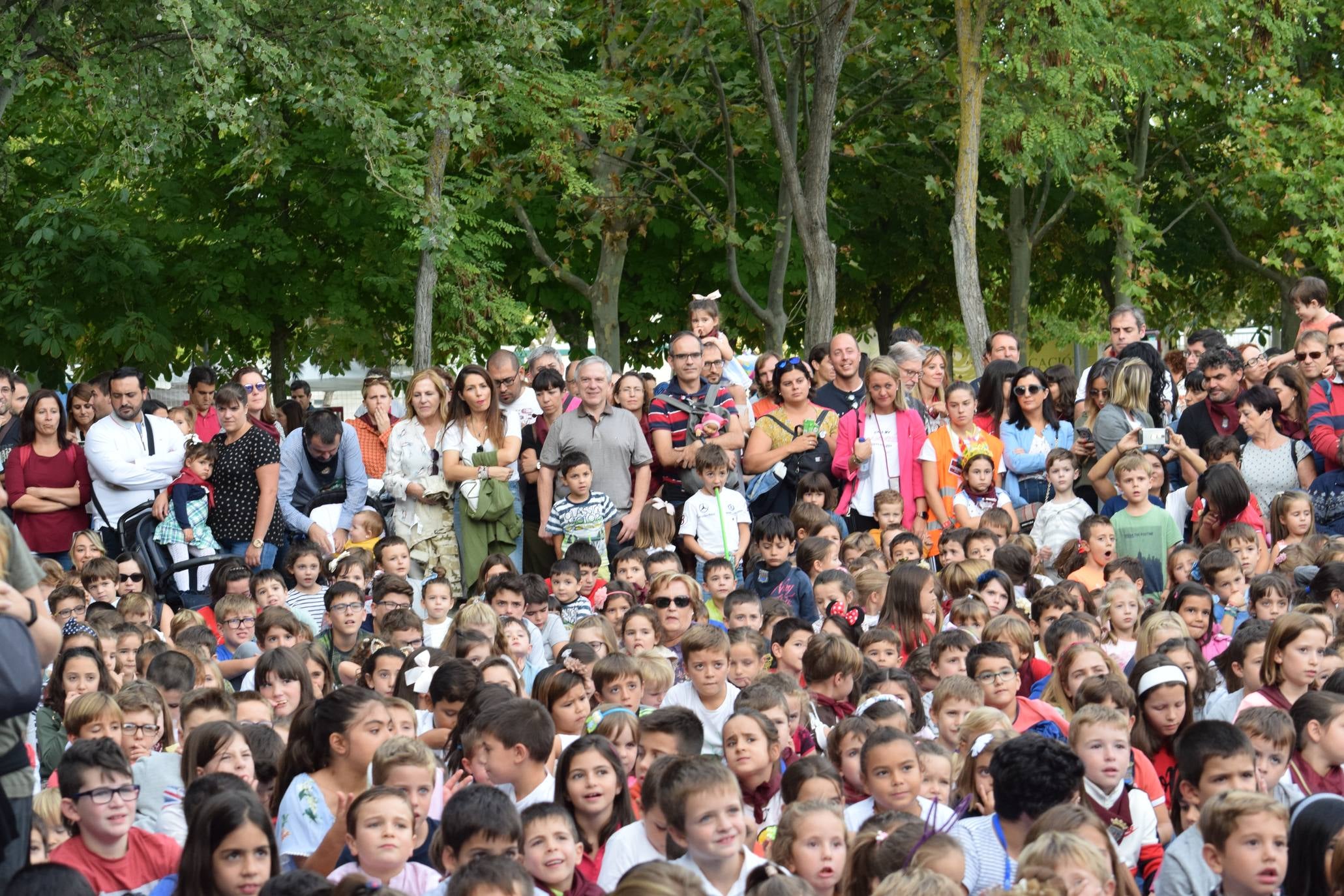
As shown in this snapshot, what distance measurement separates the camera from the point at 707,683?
7.65 m

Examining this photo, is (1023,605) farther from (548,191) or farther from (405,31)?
(548,191)

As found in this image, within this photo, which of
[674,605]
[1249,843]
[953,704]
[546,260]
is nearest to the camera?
[1249,843]

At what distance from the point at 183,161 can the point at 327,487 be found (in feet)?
29.6

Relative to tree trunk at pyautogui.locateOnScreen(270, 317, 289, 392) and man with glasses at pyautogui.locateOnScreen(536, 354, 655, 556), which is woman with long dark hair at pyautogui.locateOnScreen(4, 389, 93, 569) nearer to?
man with glasses at pyautogui.locateOnScreen(536, 354, 655, 556)

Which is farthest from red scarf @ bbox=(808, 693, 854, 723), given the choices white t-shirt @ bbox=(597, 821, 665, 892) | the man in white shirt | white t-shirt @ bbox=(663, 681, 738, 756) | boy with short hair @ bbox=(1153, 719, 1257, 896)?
the man in white shirt

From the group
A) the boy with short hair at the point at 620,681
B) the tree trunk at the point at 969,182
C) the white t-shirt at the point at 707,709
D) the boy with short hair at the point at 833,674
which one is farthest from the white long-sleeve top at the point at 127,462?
the tree trunk at the point at 969,182

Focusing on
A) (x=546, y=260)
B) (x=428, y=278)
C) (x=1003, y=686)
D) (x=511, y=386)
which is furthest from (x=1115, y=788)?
(x=546, y=260)

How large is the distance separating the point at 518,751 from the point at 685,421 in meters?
5.47

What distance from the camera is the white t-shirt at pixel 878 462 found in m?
11.3

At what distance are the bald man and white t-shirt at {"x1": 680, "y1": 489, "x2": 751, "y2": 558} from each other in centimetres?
121

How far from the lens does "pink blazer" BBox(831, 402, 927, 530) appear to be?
1130 centimetres

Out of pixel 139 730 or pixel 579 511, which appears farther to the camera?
pixel 579 511

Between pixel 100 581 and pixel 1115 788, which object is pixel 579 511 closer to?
pixel 100 581

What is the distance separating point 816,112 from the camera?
16.5 metres
